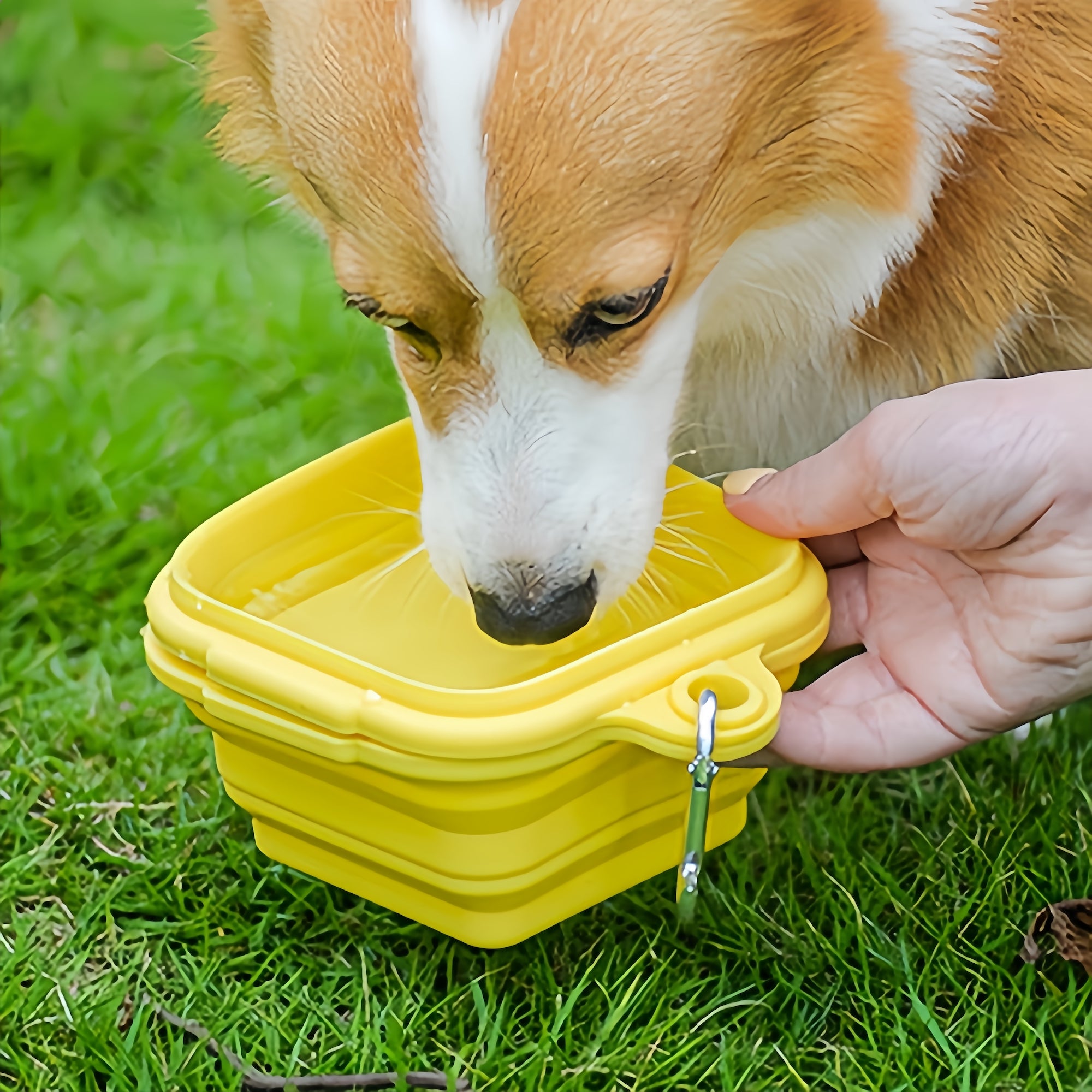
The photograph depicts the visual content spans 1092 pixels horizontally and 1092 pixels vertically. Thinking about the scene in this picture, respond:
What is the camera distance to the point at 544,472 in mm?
1378

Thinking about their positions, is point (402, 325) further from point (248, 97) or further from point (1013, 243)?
point (1013, 243)

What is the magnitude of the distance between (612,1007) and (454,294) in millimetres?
742

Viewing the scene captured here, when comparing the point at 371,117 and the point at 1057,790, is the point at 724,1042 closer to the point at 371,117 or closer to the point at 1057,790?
the point at 1057,790

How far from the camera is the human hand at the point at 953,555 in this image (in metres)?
1.47

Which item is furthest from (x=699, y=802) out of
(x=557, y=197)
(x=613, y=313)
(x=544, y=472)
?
(x=557, y=197)

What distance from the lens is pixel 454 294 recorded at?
4.42 ft

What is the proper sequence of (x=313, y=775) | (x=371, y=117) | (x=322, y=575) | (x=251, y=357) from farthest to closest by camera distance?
(x=251, y=357) < (x=322, y=575) < (x=313, y=775) < (x=371, y=117)

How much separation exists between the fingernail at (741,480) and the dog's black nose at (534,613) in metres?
0.28

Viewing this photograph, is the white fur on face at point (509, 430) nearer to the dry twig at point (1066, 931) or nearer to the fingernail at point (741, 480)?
the fingernail at point (741, 480)

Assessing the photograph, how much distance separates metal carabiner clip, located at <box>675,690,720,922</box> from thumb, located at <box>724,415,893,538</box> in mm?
288

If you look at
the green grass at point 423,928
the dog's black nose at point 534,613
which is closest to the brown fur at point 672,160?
the dog's black nose at point 534,613

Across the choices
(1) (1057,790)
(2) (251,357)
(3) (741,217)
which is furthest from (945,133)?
(2) (251,357)

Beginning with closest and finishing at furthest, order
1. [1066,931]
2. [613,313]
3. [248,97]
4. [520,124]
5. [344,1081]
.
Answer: [520,124] < [613,313] < [344,1081] < [1066,931] < [248,97]

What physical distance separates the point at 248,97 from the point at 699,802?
0.96m
